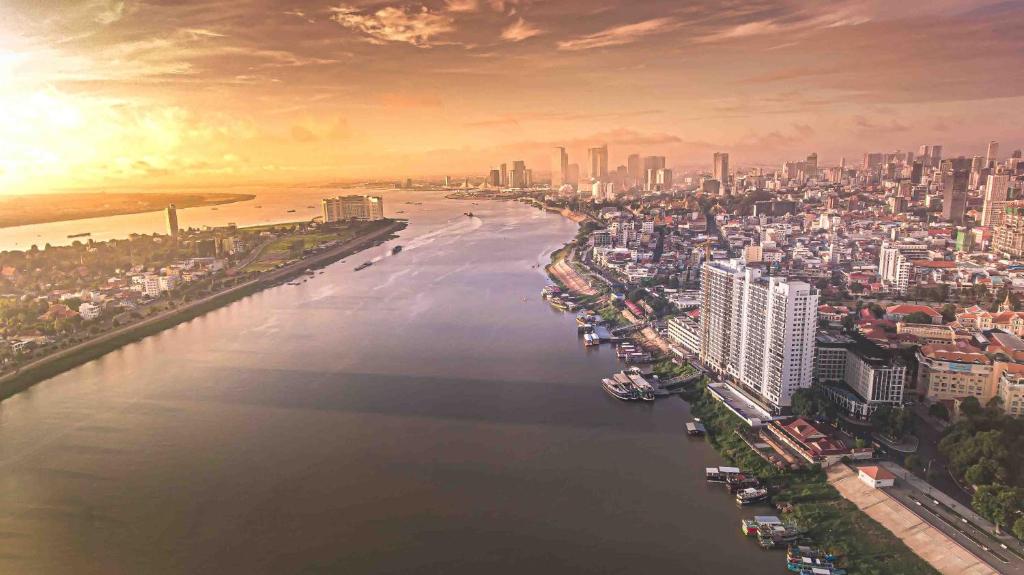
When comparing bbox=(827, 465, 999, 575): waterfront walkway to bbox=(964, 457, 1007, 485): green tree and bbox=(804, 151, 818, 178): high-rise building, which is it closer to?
bbox=(964, 457, 1007, 485): green tree

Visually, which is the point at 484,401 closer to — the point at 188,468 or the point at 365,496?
the point at 365,496

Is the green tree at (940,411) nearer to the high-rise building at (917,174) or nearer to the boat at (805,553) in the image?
the boat at (805,553)

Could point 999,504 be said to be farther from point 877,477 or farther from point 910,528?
point 877,477

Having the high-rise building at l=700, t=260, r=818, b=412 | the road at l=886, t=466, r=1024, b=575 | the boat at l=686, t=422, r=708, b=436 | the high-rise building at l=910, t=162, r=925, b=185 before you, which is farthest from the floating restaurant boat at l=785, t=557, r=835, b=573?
the high-rise building at l=910, t=162, r=925, b=185

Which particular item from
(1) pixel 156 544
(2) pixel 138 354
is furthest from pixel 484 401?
(2) pixel 138 354

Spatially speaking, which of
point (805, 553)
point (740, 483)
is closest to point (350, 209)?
point (740, 483)

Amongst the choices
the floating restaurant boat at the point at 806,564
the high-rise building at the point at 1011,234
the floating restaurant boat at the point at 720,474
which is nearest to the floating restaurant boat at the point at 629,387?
the floating restaurant boat at the point at 720,474
